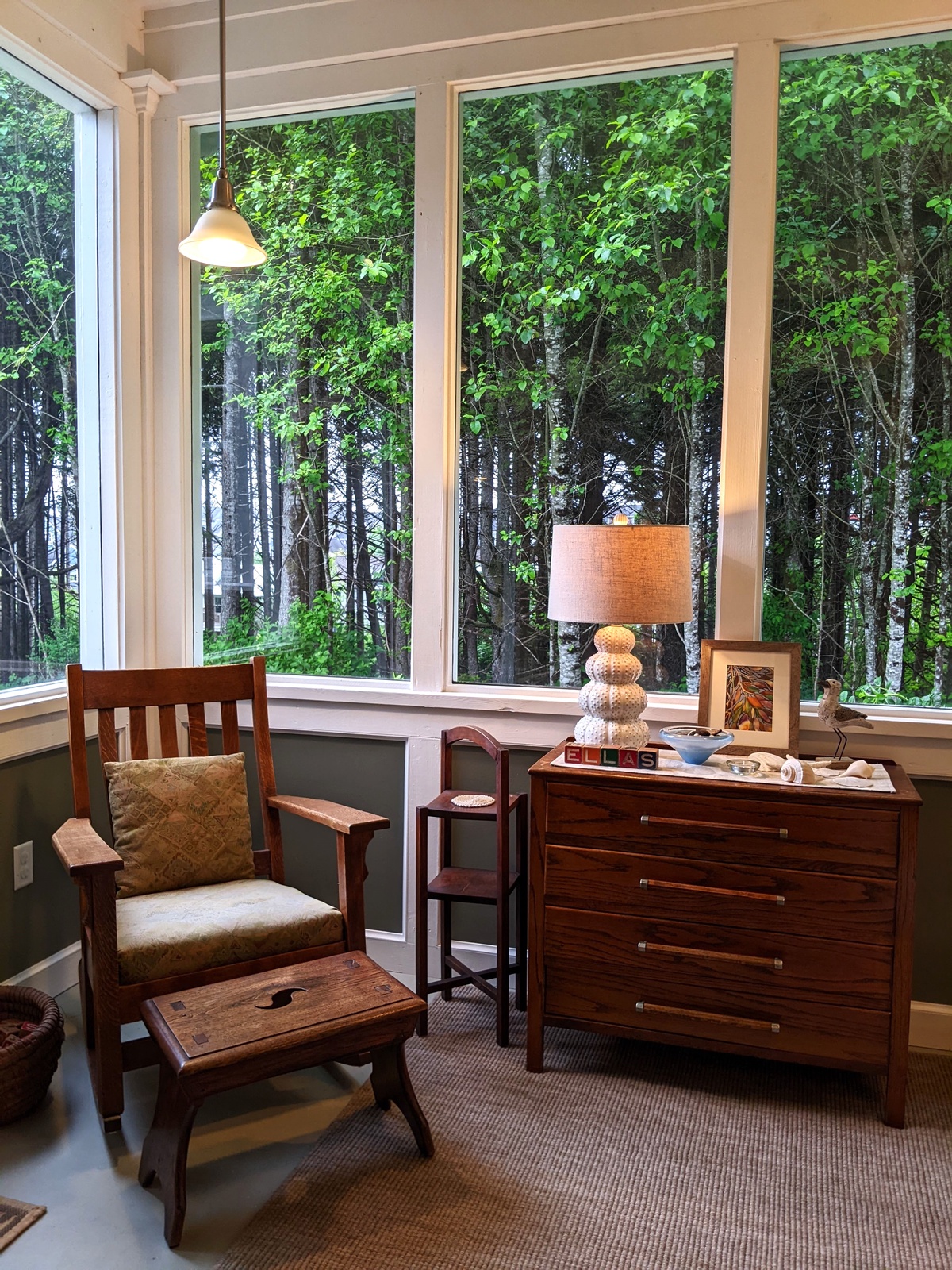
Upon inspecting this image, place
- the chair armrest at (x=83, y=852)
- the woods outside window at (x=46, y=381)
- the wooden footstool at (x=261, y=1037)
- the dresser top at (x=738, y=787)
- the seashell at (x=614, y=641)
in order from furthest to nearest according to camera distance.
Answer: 1. the woods outside window at (x=46, y=381)
2. the seashell at (x=614, y=641)
3. the dresser top at (x=738, y=787)
4. the chair armrest at (x=83, y=852)
5. the wooden footstool at (x=261, y=1037)

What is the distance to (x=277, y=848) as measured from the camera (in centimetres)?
268

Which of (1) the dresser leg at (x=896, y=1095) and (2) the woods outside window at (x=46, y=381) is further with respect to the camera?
(2) the woods outside window at (x=46, y=381)

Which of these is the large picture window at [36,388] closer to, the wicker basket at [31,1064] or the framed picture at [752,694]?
the wicker basket at [31,1064]

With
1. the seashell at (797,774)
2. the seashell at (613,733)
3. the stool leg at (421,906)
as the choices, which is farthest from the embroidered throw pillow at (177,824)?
the seashell at (797,774)

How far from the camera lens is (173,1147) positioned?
1785mm

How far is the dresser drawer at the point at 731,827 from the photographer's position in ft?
7.13

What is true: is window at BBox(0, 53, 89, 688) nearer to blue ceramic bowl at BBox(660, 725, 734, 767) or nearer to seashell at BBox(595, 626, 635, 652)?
seashell at BBox(595, 626, 635, 652)

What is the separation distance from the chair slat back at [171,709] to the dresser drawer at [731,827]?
2.77 feet

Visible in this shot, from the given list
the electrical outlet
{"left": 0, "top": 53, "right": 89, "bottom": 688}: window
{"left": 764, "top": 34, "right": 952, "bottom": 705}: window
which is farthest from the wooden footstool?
{"left": 764, "top": 34, "right": 952, "bottom": 705}: window

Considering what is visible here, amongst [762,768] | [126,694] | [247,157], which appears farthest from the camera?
[247,157]

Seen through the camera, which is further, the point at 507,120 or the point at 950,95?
the point at 507,120

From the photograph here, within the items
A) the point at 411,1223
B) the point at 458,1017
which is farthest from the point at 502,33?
the point at 411,1223

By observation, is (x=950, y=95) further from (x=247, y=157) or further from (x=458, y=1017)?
(x=458, y=1017)

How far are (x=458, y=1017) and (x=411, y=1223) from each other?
2.81 ft
